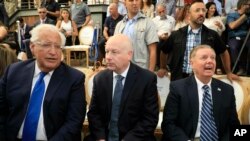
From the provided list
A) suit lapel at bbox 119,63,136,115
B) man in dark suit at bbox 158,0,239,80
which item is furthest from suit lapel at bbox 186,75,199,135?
man in dark suit at bbox 158,0,239,80

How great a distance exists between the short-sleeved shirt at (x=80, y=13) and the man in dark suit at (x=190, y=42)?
5.28 m

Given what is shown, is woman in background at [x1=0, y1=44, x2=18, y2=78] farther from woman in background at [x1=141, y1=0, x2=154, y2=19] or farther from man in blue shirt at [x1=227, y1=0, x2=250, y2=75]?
woman in background at [x1=141, y1=0, x2=154, y2=19]

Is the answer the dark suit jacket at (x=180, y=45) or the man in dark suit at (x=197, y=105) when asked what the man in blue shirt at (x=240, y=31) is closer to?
the dark suit jacket at (x=180, y=45)

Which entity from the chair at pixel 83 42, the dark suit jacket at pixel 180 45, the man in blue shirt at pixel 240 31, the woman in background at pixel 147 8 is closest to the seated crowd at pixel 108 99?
the dark suit jacket at pixel 180 45

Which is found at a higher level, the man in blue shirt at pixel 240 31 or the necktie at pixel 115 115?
the man in blue shirt at pixel 240 31

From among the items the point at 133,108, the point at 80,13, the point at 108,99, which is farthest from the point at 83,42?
the point at 133,108

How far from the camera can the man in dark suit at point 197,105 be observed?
279cm

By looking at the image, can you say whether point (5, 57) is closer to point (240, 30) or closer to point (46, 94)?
point (46, 94)

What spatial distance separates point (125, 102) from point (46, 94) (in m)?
0.56

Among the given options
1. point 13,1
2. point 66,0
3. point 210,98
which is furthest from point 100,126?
point 13,1

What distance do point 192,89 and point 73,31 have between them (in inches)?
236

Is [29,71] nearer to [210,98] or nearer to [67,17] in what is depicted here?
[210,98]

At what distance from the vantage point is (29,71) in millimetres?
2729

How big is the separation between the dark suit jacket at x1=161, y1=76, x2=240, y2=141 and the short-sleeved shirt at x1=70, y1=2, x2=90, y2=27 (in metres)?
6.31
